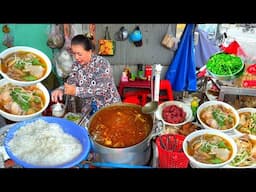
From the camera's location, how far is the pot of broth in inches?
52.9

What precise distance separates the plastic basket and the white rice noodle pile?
0.60 meters

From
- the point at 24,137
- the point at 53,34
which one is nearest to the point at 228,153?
the point at 24,137

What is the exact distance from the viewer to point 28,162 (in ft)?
3.37

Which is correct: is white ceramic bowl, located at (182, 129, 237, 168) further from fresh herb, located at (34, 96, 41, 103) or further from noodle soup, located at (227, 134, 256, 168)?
fresh herb, located at (34, 96, 41, 103)

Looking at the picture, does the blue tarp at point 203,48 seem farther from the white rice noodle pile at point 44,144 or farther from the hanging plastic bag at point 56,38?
the white rice noodle pile at point 44,144

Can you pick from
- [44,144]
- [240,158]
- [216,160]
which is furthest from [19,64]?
[240,158]

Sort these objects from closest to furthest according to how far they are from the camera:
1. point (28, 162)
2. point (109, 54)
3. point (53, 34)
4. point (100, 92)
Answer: point (28, 162) < point (100, 92) < point (53, 34) < point (109, 54)

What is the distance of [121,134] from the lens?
1494 mm

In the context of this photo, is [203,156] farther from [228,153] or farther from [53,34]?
[53,34]

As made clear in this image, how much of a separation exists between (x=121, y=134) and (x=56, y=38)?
1718 mm

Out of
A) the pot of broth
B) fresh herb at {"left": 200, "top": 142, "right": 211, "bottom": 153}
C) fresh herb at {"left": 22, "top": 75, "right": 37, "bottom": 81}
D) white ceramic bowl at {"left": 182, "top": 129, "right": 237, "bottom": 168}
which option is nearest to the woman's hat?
the pot of broth

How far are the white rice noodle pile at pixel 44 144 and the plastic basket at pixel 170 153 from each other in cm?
60

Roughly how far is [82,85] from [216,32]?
2803mm

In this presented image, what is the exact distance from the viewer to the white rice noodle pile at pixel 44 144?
3.49ft
